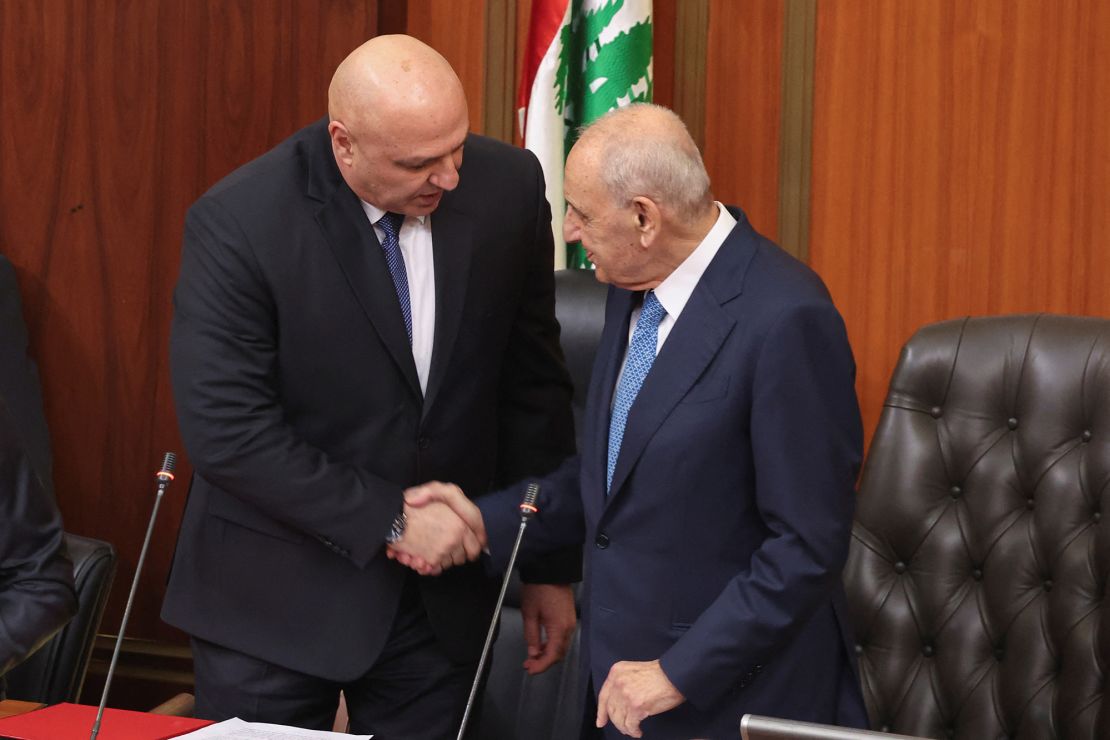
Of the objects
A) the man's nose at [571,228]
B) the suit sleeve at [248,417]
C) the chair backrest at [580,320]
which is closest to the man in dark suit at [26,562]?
the suit sleeve at [248,417]

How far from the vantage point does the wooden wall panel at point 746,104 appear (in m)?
3.39

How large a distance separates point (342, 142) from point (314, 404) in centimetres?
40

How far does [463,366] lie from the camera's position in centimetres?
222

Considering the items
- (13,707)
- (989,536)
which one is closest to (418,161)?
(13,707)

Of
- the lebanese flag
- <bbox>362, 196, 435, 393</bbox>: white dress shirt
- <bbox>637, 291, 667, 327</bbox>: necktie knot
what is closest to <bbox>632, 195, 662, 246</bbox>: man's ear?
<bbox>637, 291, 667, 327</bbox>: necktie knot

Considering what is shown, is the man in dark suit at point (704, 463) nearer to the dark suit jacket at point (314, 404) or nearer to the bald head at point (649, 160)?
the bald head at point (649, 160)

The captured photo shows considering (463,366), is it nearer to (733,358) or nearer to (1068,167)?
(733,358)

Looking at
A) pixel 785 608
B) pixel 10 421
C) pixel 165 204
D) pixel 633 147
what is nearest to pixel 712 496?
pixel 785 608

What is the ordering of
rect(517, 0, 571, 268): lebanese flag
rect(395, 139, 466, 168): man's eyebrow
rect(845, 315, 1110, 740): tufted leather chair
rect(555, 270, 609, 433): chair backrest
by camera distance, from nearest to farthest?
1. rect(395, 139, 466, 168): man's eyebrow
2. rect(845, 315, 1110, 740): tufted leather chair
3. rect(555, 270, 609, 433): chair backrest
4. rect(517, 0, 571, 268): lebanese flag

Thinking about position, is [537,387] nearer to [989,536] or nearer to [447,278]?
[447,278]

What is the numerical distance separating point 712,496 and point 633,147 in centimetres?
47

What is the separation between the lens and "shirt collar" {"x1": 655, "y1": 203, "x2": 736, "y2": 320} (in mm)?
1952

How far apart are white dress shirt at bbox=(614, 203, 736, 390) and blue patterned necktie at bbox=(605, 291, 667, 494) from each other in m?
0.01

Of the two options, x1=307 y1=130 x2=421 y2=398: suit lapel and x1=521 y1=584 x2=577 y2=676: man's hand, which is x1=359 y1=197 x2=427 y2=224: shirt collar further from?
x1=521 y1=584 x2=577 y2=676: man's hand
